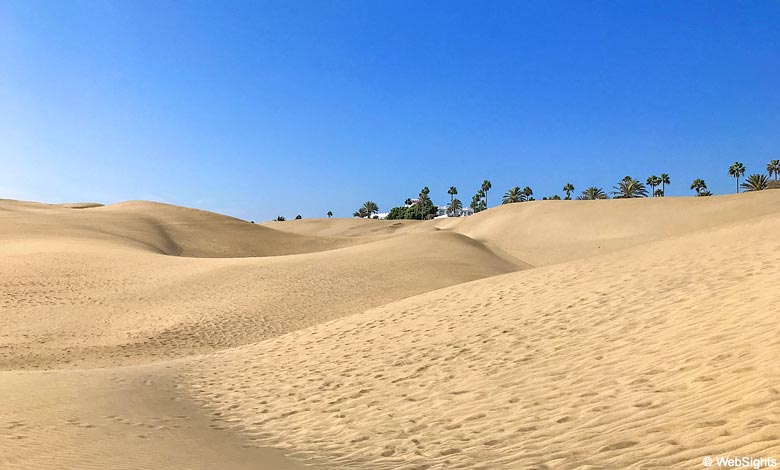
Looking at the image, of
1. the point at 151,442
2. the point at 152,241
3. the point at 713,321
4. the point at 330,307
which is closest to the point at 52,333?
the point at 330,307

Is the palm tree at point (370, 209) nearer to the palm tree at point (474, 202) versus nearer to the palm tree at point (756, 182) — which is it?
the palm tree at point (474, 202)

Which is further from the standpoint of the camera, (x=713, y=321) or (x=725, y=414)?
(x=713, y=321)

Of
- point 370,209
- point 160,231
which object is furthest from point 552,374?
point 370,209

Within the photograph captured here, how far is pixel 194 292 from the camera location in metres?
24.2

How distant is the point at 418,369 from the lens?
10.0m

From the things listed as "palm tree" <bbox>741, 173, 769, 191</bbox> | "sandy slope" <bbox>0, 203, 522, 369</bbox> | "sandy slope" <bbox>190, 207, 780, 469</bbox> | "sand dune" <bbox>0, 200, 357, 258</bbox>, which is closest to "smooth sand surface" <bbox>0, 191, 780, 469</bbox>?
"sandy slope" <bbox>190, 207, 780, 469</bbox>

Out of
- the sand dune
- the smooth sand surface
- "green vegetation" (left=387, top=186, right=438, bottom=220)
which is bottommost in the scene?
the smooth sand surface

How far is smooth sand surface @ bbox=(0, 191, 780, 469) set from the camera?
5891 mm

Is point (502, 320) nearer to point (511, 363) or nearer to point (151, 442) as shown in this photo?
point (511, 363)

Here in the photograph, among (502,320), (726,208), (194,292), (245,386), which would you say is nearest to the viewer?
(245,386)

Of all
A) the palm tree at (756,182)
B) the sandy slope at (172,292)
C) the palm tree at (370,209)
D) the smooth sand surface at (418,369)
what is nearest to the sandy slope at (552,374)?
the smooth sand surface at (418,369)

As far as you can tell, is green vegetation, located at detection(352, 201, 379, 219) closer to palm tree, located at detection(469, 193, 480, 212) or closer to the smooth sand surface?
palm tree, located at detection(469, 193, 480, 212)

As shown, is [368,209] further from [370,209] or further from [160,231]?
[160,231]

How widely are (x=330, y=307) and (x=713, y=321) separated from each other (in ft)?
52.1
